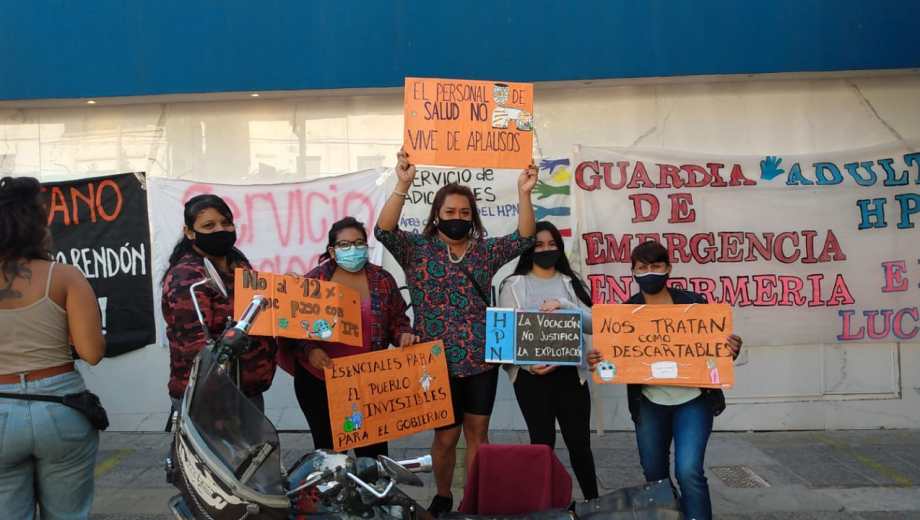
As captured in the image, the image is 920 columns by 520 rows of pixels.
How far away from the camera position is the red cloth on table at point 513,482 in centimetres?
253

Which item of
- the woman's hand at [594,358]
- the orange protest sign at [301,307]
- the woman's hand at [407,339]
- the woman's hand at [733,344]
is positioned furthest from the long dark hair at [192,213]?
the woman's hand at [733,344]

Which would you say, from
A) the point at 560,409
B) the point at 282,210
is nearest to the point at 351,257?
the point at 560,409

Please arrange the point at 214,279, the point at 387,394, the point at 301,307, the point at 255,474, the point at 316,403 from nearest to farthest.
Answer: the point at 255,474
the point at 214,279
the point at 301,307
the point at 387,394
the point at 316,403

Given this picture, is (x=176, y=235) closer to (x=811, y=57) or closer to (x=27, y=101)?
(x=27, y=101)

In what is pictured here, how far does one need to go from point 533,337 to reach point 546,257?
517 mm

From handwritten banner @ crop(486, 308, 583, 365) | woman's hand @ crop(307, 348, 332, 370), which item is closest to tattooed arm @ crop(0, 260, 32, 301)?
woman's hand @ crop(307, 348, 332, 370)

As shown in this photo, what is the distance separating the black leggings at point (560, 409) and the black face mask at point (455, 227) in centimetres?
84

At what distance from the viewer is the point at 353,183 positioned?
20.2 feet

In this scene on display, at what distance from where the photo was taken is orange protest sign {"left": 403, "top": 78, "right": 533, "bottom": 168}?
3.87m

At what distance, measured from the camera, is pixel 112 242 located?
6281 millimetres

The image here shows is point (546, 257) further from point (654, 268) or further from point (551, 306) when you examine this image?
point (654, 268)

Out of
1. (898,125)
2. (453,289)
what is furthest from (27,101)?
(898,125)

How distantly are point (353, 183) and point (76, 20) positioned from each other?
259 cm

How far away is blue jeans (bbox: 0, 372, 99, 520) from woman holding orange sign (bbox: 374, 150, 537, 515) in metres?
1.65
